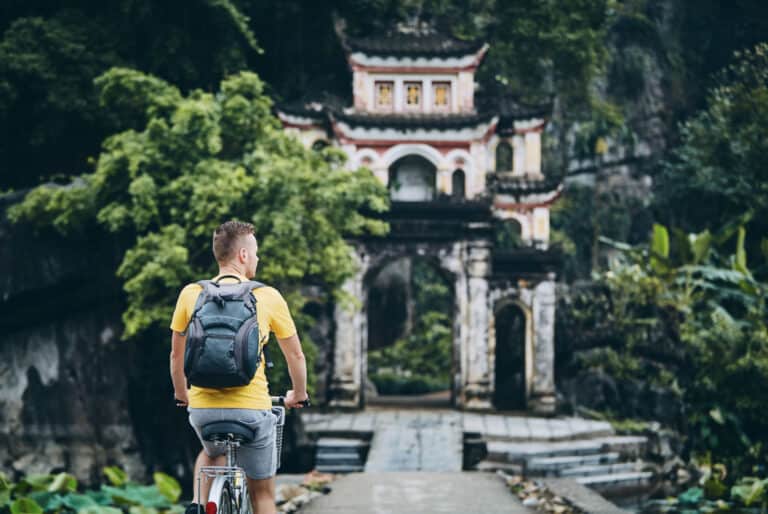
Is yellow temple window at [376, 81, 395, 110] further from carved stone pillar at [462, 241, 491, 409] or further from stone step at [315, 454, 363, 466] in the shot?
stone step at [315, 454, 363, 466]

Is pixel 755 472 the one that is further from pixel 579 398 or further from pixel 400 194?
pixel 400 194

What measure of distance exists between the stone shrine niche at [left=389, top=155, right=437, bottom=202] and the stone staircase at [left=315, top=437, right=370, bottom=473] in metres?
7.71

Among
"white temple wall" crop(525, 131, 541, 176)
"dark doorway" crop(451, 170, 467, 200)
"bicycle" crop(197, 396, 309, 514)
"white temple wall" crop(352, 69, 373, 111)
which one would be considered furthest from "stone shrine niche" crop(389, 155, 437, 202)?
"bicycle" crop(197, 396, 309, 514)

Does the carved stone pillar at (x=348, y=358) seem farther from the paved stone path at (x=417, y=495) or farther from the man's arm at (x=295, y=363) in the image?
the man's arm at (x=295, y=363)

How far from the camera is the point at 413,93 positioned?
21.3 meters

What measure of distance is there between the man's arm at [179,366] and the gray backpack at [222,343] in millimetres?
331

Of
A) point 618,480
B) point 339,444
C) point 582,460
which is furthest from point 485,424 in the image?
point 339,444

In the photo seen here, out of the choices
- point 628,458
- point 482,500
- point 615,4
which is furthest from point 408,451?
point 615,4

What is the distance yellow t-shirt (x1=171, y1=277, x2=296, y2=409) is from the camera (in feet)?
14.6

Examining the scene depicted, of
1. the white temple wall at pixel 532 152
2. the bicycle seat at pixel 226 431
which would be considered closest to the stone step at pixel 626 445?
the white temple wall at pixel 532 152

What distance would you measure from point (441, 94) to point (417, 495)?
1275 cm

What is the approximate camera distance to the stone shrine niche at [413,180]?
22.1 meters

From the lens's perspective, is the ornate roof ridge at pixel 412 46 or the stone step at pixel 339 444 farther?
the ornate roof ridge at pixel 412 46

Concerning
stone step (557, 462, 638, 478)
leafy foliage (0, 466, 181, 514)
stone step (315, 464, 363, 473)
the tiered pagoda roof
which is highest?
the tiered pagoda roof
